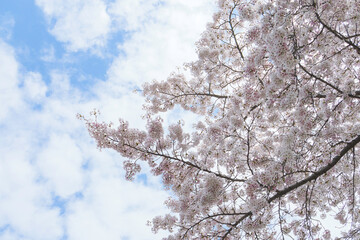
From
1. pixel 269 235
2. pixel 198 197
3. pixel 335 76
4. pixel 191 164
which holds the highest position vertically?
pixel 335 76

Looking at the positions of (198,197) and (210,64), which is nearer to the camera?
(198,197)

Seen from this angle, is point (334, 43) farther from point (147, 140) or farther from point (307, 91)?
point (147, 140)

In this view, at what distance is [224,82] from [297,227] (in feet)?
14.7

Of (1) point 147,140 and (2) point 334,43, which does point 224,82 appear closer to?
(2) point 334,43

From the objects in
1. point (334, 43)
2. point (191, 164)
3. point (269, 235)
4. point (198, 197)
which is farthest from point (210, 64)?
point (269, 235)

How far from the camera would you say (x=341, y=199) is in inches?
269

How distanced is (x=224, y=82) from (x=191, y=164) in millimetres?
3990

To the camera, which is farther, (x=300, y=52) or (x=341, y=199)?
(x=341, y=199)

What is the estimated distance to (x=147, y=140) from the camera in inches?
206

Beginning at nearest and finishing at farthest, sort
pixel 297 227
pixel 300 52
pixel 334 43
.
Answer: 1. pixel 300 52
2. pixel 334 43
3. pixel 297 227

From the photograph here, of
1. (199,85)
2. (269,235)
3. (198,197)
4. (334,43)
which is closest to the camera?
(198,197)

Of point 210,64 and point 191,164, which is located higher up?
point 210,64

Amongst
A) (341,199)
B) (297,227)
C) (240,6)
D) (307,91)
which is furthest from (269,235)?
(240,6)

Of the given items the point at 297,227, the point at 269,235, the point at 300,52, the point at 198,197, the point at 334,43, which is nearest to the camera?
the point at 300,52
